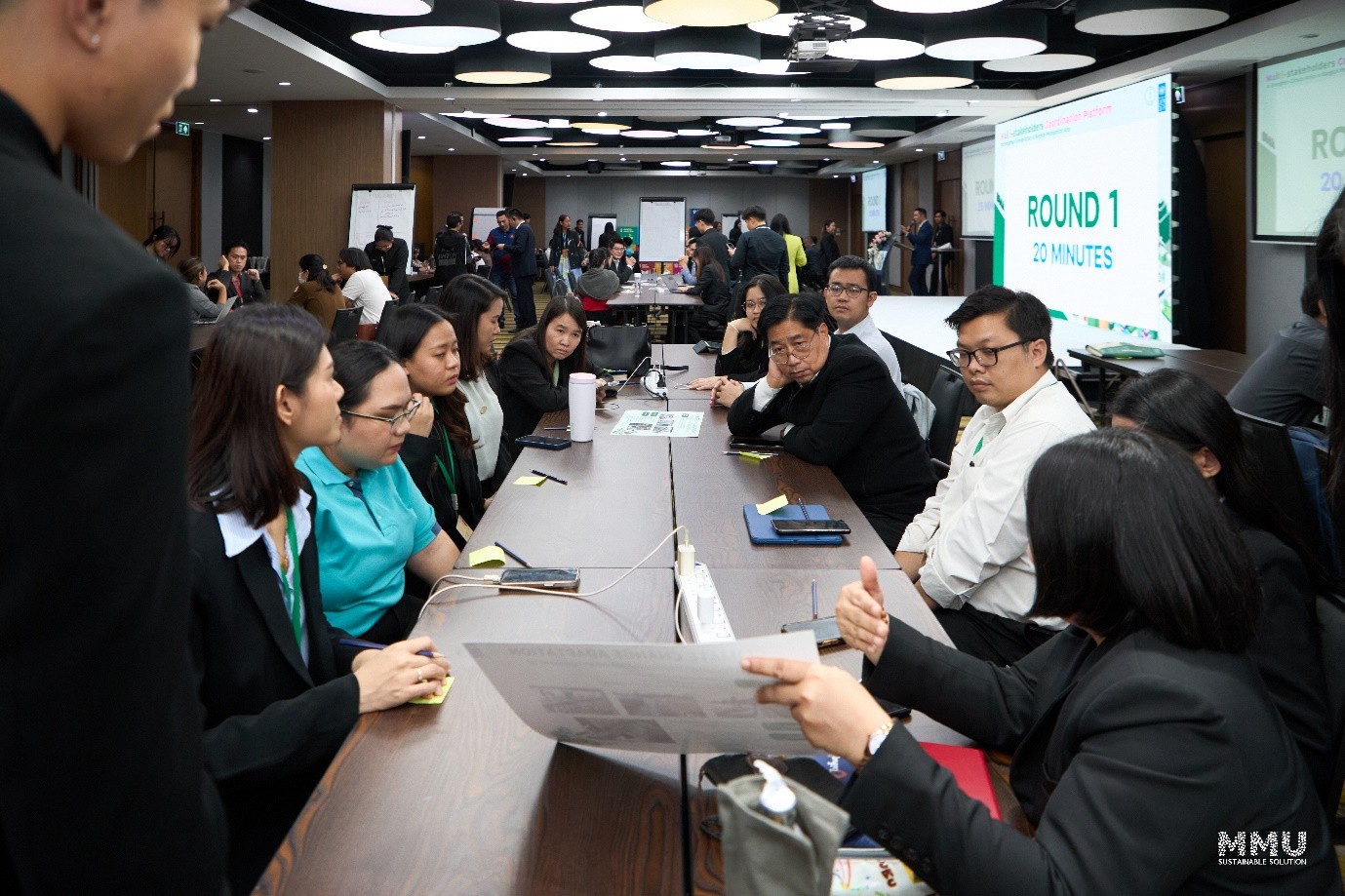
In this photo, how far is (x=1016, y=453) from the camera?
8.66 ft

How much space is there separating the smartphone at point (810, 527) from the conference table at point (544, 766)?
0.04 m

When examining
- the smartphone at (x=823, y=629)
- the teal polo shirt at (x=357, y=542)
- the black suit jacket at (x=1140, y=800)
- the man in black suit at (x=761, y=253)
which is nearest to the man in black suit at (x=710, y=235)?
the man in black suit at (x=761, y=253)

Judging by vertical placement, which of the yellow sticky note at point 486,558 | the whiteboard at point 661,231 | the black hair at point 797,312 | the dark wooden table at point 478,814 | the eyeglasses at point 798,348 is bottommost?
the dark wooden table at point 478,814

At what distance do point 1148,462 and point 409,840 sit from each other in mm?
957

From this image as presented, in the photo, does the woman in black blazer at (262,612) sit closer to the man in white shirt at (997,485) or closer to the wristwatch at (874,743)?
the wristwatch at (874,743)

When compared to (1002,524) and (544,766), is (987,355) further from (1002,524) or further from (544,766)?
(544,766)

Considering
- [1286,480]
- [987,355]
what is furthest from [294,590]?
[1286,480]

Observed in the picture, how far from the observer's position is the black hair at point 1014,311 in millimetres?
2881

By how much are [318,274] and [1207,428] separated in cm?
809

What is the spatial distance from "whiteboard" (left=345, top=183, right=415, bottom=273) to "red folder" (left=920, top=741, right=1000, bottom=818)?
10463 mm

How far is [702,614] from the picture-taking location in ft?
6.43

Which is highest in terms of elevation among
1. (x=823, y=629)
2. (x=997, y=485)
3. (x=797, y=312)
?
(x=797, y=312)

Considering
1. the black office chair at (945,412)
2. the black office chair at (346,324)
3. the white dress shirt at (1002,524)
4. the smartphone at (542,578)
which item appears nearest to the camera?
the smartphone at (542,578)

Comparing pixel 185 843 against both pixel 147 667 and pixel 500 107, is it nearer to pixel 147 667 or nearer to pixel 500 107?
pixel 147 667
